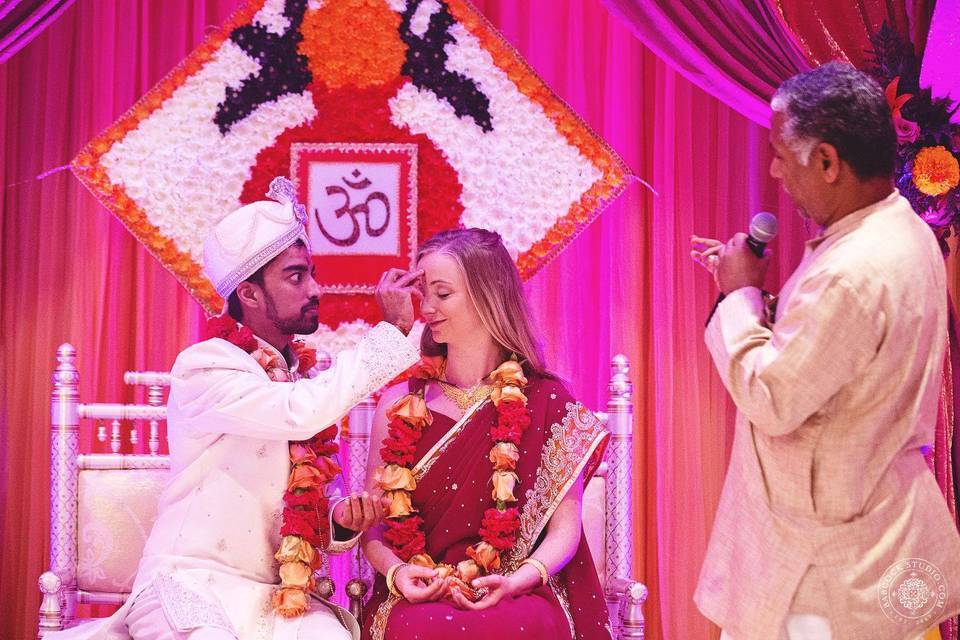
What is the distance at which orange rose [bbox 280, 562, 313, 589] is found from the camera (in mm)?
3029

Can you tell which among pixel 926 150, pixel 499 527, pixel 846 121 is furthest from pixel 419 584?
pixel 926 150

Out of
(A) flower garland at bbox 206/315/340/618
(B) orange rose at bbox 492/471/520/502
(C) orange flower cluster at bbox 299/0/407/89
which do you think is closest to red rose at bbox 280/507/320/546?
(A) flower garland at bbox 206/315/340/618

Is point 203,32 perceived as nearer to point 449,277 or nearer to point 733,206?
point 449,277

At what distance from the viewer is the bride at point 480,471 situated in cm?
312

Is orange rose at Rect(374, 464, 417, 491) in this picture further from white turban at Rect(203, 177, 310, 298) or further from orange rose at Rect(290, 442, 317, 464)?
white turban at Rect(203, 177, 310, 298)

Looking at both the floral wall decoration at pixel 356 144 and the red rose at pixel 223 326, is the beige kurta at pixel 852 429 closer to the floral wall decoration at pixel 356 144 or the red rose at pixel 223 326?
the red rose at pixel 223 326

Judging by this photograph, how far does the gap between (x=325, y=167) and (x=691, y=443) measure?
81.7 inches

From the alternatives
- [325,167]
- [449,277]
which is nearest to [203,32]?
[325,167]

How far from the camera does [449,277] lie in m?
3.42

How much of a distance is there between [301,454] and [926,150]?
2.48 meters

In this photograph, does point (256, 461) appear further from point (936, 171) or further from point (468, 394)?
point (936, 171)

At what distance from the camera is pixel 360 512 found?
3.16 metres

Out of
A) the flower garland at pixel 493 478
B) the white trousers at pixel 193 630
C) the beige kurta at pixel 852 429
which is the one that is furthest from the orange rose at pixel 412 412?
the beige kurta at pixel 852 429

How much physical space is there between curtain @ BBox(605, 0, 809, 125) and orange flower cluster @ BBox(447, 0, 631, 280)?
0.48 meters
